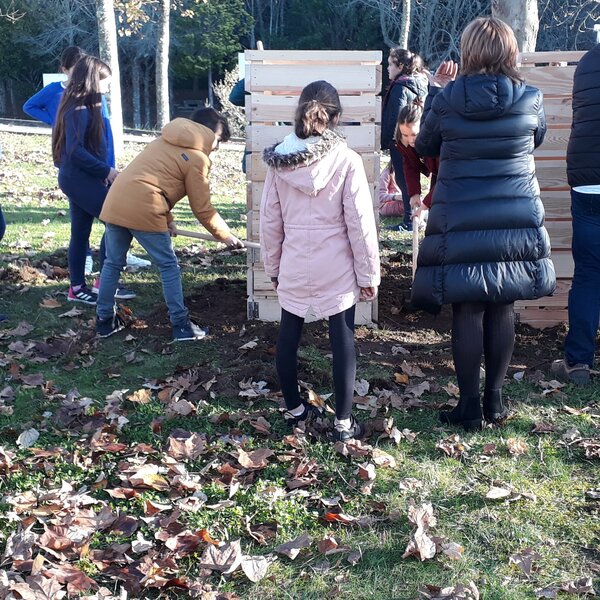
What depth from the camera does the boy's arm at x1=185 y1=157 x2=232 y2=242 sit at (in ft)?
17.0

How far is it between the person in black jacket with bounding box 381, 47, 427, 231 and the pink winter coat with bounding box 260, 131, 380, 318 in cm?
502

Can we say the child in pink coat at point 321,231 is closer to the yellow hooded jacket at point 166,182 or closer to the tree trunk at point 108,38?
the yellow hooded jacket at point 166,182

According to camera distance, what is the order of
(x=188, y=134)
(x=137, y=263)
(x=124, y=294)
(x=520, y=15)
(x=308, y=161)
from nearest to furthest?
(x=308, y=161) < (x=188, y=134) < (x=124, y=294) < (x=137, y=263) < (x=520, y=15)

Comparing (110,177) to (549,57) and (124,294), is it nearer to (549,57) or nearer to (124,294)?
(124,294)

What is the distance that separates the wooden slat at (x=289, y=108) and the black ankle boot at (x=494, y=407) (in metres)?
2.32

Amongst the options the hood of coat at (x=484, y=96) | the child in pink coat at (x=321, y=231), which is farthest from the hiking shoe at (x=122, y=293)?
the hood of coat at (x=484, y=96)

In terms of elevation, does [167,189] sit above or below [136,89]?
above

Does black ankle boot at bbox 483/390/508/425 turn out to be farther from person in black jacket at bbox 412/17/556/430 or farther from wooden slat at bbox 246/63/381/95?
wooden slat at bbox 246/63/381/95

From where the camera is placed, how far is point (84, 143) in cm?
594

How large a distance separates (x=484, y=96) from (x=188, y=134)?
2.08 metres

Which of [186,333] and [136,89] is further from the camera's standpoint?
[136,89]

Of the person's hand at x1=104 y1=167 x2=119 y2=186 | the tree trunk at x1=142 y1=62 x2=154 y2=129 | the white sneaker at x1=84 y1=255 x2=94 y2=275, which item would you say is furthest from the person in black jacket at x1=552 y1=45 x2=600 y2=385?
the tree trunk at x1=142 y1=62 x2=154 y2=129

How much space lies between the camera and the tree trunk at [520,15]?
830cm

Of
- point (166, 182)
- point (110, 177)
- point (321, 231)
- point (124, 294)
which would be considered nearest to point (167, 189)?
point (166, 182)
